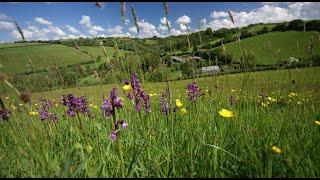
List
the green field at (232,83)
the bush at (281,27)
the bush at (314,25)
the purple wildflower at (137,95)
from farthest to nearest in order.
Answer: the bush at (281,27) → the green field at (232,83) → the bush at (314,25) → the purple wildflower at (137,95)

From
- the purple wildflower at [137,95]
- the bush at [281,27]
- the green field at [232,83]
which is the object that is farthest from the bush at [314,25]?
the bush at [281,27]

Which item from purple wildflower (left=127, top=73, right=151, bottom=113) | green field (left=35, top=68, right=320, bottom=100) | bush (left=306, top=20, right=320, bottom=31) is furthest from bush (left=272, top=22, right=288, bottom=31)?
purple wildflower (left=127, top=73, right=151, bottom=113)

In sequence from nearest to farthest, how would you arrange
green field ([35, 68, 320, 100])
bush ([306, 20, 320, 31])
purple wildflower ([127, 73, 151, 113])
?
purple wildflower ([127, 73, 151, 113]) < bush ([306, 20, 320, 31]) < green field ([35, 68, 320, 100])

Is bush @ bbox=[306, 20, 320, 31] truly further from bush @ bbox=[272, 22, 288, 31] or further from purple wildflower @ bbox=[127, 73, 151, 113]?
bush @ bbox=[272, 22, 288, 31]

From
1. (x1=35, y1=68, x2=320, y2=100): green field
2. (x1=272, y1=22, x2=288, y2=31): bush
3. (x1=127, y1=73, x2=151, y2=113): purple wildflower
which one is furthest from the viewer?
(x1=272, y1=22, x2=288, y2=31): bush

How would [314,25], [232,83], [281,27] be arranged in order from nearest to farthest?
[314,25] → [232,83] → [281,27]

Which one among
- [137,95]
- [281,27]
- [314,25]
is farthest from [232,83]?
[281,27]

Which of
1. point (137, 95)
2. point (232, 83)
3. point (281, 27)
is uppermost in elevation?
point (281, 27)

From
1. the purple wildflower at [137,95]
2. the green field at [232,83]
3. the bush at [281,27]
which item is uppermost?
the bush at [281,27]

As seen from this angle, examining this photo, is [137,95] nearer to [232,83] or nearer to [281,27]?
[232,83]

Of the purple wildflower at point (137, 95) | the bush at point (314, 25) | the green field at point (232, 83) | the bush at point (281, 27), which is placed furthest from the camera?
the bush at point (281, 27)

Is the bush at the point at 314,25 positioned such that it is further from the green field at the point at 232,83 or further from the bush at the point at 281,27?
the bush at the point at 281,27

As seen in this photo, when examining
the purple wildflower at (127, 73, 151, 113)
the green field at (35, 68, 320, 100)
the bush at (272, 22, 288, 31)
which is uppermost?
the bush at (272, 22, 288, 31)

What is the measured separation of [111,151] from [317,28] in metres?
3.01
